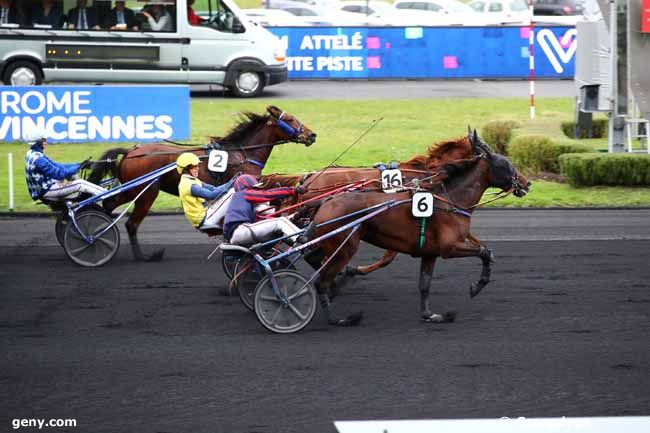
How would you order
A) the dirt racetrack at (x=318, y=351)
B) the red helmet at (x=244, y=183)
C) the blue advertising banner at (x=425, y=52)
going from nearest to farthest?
the dirt racetrack at (x=318, y=351) → the red helmet at (x=244, y=183) → the blue advertising banner at (x=425, y=52)

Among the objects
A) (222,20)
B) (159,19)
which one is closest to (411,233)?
(159,19)

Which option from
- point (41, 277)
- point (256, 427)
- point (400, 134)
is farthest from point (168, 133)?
point (256, 427)

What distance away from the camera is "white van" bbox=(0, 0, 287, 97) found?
22.7 m

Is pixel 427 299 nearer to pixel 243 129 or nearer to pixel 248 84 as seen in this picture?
pixel 243 129

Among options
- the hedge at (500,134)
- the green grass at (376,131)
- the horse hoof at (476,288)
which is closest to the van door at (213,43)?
the green grass at (376,131)

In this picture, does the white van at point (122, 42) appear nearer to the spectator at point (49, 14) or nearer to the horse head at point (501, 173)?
the spectator at point (49, 14)

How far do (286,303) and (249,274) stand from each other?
3.08 ft

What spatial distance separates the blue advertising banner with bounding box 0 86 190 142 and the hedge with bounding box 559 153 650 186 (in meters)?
6.54

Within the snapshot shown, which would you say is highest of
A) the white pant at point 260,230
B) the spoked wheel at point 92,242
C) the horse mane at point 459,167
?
the horse mane at point 459,167

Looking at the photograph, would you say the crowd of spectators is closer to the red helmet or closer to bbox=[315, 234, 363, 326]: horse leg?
the red helmet

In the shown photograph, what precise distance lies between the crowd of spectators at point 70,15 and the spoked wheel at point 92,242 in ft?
39.7

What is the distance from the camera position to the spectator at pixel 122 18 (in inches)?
898

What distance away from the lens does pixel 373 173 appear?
10.2 m

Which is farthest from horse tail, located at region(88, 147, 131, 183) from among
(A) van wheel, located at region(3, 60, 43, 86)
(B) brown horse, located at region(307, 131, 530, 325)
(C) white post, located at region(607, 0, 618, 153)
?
(A) van wheel, located at region(3, 60, 43, 86)
